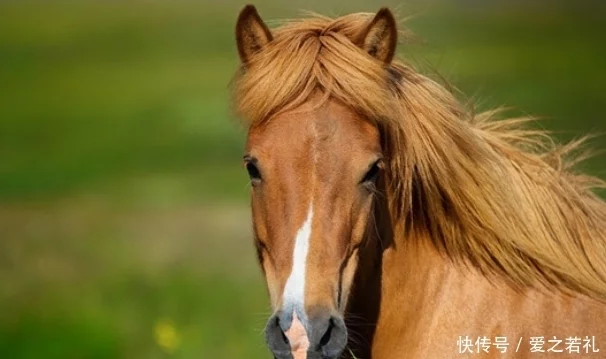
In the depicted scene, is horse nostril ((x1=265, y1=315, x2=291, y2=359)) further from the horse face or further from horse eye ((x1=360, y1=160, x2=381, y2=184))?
horse eye ((x1=360, y1=160, x2=381, y2=184))

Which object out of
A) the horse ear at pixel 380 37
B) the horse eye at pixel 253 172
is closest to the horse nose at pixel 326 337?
the horse eye at pixel 253 172

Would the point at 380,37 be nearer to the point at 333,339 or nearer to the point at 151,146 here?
the point at 333,339

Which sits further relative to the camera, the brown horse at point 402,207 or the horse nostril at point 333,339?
the brown horse at point 402,207

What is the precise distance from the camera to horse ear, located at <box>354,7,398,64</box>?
14.0ft

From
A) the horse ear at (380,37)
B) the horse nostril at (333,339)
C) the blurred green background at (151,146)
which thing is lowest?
the blurred green background at (151,146)

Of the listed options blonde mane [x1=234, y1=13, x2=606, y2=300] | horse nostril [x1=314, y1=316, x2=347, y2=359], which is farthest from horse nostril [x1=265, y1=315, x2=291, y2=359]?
blonde mane [x1=234, y1=13, x2=606, y2=300]

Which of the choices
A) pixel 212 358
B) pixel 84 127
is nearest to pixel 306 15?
pixel 212 358

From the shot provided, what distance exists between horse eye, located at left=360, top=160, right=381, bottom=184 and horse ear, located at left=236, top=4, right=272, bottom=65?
71cm

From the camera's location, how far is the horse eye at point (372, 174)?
13.3 ft

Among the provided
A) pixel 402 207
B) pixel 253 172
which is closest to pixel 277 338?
pixel 253 172

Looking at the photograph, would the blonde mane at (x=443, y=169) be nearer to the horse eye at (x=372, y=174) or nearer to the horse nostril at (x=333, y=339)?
the horse eye at (x=372, y=174)

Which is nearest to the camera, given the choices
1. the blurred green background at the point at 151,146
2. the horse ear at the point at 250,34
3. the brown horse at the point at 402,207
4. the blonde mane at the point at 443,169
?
the brown horse at the point at 402,207

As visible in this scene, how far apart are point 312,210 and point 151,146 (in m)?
19.3

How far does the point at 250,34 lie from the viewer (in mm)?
4406
